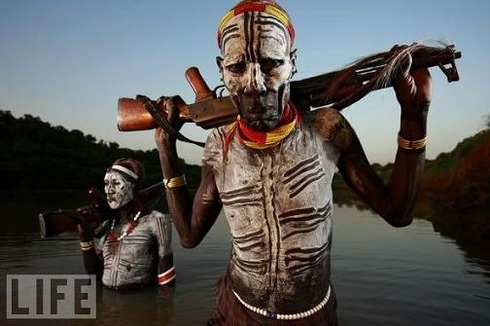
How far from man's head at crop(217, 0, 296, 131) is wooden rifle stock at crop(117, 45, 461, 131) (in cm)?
27

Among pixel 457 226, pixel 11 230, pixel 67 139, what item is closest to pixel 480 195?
pixel 457 226

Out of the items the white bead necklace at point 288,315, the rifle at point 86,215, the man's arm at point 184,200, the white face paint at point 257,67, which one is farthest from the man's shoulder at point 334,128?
the rifle at point 86,215

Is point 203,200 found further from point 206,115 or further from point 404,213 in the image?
point 404,213

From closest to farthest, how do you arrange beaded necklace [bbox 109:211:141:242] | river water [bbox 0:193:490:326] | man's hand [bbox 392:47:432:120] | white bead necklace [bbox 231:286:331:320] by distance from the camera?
man's hand [bbox 392:47:432:120]
white bead necklace [bbox 231:286:331:320]
river water [bbox 0:193:490:326]
beaded necklace [bbox 109:211:141:242]

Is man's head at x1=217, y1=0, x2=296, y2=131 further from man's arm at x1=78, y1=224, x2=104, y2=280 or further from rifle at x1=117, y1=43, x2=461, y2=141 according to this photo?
man's arm at x1=78, y1=224, x2=104, y2=280

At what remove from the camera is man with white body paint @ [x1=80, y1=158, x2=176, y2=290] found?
22.1 ft

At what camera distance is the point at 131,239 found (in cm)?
680

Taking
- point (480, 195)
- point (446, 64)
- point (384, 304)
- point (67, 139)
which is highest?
point (67, 139)

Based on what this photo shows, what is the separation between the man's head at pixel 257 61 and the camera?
1771 mm

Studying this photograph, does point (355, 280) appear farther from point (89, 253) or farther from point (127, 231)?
point (89, 253)

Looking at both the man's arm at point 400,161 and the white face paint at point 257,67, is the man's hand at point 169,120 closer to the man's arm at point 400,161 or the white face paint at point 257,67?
→ the white face paint at point 257,67

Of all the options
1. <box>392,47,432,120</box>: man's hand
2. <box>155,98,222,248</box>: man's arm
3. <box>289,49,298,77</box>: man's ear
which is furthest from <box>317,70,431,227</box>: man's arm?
<box>155,98,222,248</box>: man's arm

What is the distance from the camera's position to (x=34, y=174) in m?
42.0

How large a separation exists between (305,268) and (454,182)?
22202 millimetres
